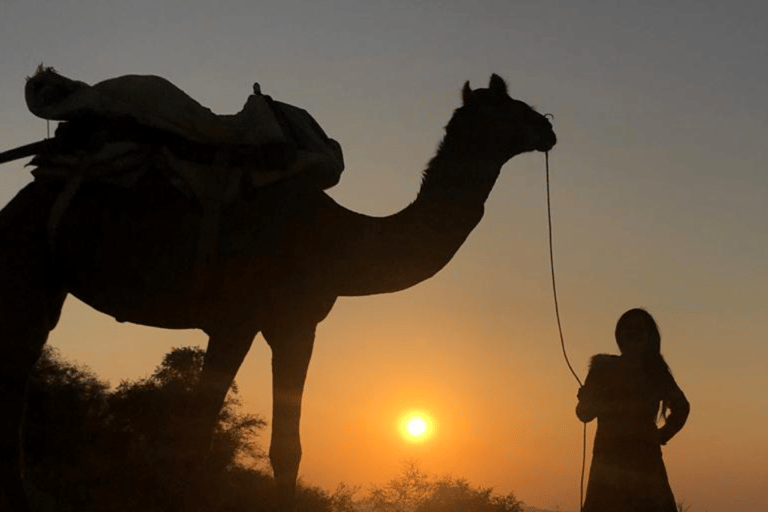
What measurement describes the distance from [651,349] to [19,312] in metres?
Result: 5.75

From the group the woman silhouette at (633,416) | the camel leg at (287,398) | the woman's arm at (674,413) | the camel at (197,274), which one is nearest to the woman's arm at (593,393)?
the woman silhouette at (633,416)

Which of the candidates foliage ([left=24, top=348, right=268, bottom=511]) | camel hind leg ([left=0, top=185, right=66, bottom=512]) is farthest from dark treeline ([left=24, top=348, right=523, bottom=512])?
camel hind leg ([left=0, top=185, right=66, bottom=512])

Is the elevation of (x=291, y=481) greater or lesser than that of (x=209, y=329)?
lesser

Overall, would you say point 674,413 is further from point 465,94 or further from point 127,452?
point 127,452

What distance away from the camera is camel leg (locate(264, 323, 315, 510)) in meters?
10.1

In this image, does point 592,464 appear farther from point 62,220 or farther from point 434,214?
point 62,220

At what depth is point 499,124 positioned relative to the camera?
1134 cm

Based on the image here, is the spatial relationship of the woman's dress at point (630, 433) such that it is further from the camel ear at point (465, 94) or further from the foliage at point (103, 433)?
the foliage at point (103, 433)

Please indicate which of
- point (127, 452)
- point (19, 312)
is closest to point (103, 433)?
point (127, 452)

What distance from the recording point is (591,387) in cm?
1032

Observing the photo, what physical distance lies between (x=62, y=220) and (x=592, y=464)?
5.37 meters

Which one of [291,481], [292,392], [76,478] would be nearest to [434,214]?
[292,392]

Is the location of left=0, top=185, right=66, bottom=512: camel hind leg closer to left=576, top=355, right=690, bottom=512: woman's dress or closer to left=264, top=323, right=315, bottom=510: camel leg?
left=264, top=323, right=315, bottom=510: camel leg

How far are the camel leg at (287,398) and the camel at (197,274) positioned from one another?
1 centimetres
